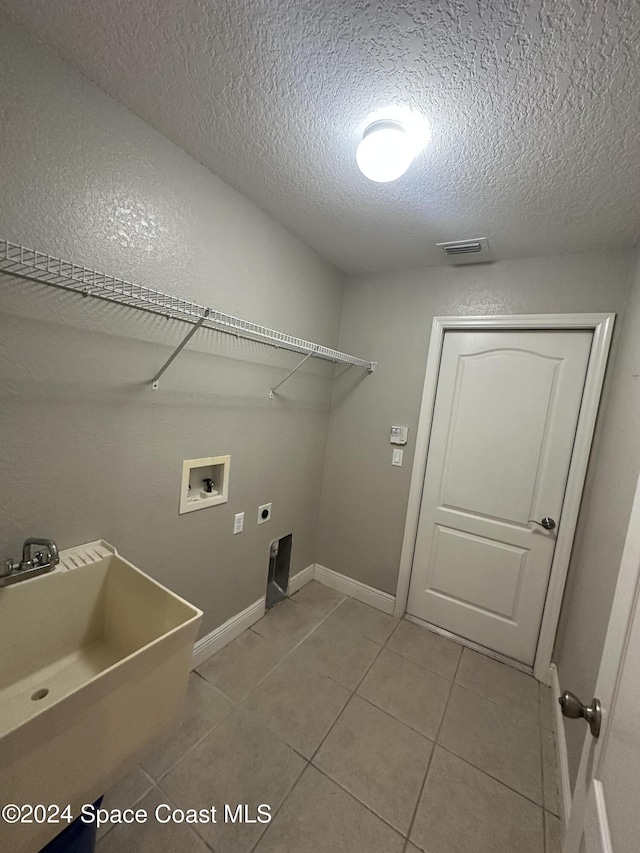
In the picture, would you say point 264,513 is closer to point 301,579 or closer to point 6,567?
point 301,579

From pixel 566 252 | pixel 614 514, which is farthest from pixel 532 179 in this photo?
pixel 614 514

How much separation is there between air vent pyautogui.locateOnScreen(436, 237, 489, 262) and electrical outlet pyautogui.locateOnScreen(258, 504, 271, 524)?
6.21 ft

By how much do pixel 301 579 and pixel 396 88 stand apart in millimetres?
2749

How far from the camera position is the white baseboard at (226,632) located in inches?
69.7

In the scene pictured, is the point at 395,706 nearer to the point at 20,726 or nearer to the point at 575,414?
the point at 20,726

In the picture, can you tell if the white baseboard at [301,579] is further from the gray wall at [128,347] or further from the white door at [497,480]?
the white door at [497,480]

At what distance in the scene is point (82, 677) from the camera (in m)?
1.12

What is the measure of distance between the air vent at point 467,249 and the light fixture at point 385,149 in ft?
2.72

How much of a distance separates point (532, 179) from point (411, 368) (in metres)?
1.14

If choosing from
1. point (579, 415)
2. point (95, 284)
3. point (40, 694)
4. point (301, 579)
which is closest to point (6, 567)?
point (40, 694)

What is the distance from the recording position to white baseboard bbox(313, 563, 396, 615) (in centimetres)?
238

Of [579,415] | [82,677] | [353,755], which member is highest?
[579,415]

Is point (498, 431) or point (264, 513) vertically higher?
point (498, 431)

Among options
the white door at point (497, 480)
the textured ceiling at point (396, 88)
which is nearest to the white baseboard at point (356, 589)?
the white door at point (497, 480)
